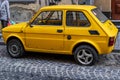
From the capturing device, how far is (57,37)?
913 centimetres

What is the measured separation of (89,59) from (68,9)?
4.48ft

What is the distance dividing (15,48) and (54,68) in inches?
62.9

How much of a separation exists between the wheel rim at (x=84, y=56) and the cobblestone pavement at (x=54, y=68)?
160mm

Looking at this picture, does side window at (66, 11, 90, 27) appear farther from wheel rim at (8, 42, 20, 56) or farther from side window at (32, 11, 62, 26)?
wheel rim at (8, 42, 20, 56)

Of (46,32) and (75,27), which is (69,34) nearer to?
(75,27)

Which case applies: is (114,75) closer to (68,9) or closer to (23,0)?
(68,9)

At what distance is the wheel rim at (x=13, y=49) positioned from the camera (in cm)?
976

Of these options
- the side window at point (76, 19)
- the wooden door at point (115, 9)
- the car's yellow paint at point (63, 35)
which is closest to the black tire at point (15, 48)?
the car's yellow paint at point (63, 35)

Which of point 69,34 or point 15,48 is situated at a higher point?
point 69,34

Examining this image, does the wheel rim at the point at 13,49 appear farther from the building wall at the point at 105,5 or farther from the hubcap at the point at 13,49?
the building wall at the point at 105,5

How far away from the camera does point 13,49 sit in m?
9.84

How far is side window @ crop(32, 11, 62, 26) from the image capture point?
9.20 m

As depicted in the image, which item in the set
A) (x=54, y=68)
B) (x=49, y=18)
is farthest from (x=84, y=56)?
(x=49, y=18)

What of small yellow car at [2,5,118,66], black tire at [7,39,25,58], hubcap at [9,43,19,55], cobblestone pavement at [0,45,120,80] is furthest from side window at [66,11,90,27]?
hubcap at [9,43,19,55]
